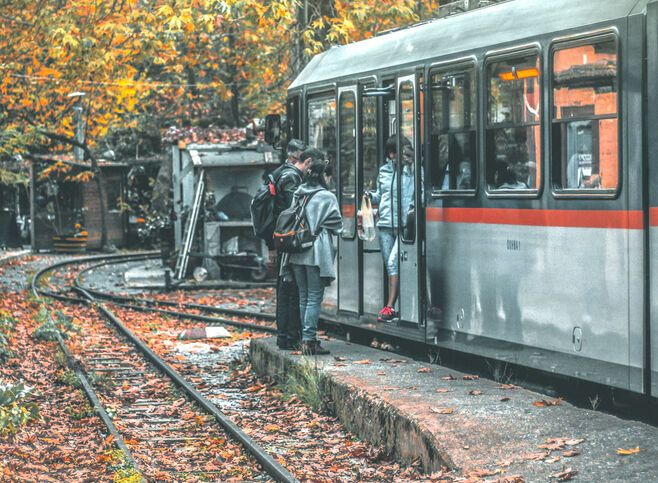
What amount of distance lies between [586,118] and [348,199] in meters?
4.62

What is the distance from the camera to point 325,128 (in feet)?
44.0

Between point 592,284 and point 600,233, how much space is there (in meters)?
0.37

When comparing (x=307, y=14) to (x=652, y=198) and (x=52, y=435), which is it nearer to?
(x=52, y=435)

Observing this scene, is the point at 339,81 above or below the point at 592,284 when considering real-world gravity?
above

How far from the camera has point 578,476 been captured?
6.60 metres

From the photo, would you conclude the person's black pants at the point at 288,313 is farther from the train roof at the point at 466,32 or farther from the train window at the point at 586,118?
the train window at the point at 586,118

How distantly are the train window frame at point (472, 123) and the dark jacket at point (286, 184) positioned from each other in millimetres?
1270

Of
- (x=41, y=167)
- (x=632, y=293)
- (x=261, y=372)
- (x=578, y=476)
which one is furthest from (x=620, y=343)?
(x=41, y=167)

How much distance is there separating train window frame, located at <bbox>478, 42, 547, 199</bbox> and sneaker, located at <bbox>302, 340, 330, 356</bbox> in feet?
7.83

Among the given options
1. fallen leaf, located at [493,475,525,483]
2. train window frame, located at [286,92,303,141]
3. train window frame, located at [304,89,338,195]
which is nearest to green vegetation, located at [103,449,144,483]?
fallen leaf, located at [493,475,525,483]

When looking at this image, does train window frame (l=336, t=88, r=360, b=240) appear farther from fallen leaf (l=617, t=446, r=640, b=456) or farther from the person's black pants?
fallen leaf (l=617, t=446, r=640, b=456)

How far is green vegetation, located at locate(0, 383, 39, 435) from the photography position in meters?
9.06

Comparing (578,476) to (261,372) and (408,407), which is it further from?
(261,372)

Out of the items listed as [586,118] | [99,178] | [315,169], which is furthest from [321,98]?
[99,178]
